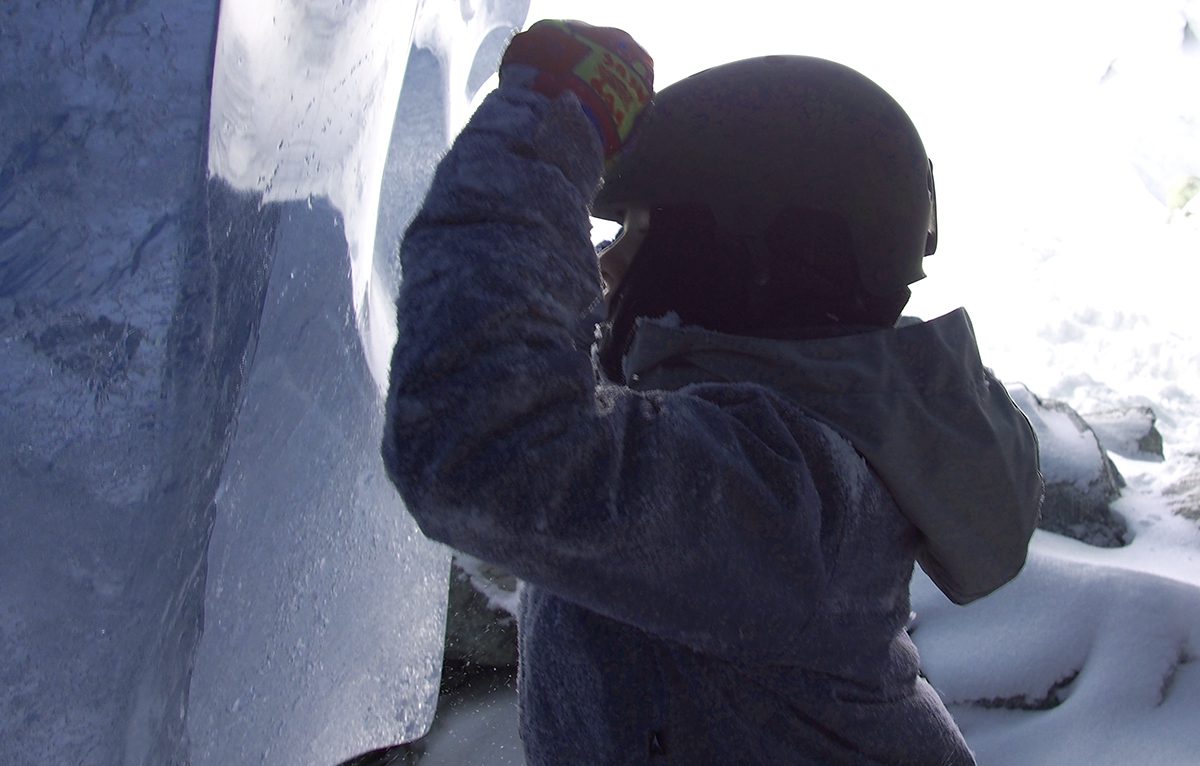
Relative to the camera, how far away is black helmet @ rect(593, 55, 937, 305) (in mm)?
754

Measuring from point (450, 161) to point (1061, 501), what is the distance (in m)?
2.53

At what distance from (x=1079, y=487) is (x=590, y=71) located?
8.20 feet

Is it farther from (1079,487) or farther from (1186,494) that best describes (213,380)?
(1186,494)

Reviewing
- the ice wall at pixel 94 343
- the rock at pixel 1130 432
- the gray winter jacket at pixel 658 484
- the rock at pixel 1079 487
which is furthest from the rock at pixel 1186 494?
the ice wall at pixel 94 343

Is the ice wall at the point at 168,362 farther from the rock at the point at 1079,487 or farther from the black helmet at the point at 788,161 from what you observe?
the rock at the point at 1079,487

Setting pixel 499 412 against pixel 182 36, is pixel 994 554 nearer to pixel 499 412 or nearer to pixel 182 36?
pixel 499 412

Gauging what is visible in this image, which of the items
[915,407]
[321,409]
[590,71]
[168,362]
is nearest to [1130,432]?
[915,407]

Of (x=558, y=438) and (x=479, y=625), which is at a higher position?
(x=558, y=438)

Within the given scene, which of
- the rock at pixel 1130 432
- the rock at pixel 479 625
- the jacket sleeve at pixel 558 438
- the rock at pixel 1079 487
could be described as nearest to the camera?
the jacket sleeve at pixel 558 438

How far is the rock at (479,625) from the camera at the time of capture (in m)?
2.20

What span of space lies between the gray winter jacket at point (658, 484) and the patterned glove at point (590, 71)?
0.08ft

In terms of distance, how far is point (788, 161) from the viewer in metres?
0.76

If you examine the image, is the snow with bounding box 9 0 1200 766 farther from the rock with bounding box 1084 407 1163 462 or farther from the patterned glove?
the rock with bounding box 1084 407 1163 462

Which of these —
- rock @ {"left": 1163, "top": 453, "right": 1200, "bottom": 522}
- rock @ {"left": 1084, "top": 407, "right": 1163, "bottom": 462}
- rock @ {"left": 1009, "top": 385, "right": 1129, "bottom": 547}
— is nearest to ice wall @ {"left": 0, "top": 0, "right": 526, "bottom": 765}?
rock @ {"left": 1009, "top": 385, "right": 1129, "bottom": 547}
